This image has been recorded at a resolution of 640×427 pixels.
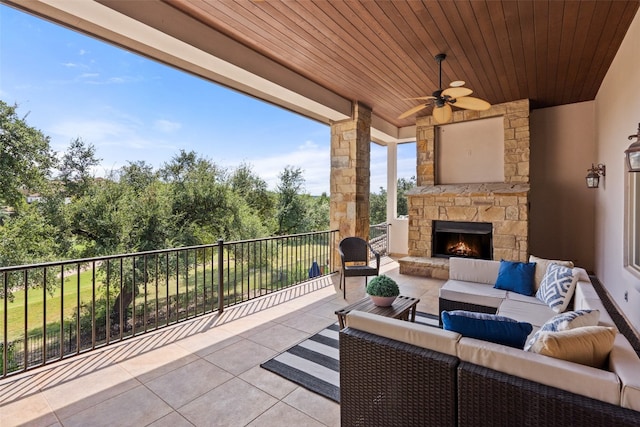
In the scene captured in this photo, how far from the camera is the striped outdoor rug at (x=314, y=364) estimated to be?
218 cm

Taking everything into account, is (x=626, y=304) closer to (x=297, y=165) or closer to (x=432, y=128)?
(x=432, y=128)

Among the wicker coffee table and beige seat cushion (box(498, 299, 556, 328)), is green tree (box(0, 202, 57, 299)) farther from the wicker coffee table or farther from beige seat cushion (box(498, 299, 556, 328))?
beige seat cushion (box(498, 299, 556, 328))

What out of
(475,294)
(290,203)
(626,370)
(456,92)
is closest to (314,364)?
(475,294)

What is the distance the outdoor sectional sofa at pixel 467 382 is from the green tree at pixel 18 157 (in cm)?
694

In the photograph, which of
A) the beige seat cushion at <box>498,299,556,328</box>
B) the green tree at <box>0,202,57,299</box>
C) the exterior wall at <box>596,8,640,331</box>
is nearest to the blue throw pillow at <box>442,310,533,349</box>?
the beige seat cushion at <box>498,299,556,328</box>

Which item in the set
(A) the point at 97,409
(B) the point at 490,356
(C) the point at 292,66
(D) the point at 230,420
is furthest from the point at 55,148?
(B) the point at 490,356

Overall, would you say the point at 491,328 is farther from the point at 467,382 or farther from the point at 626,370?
the point at 626,370

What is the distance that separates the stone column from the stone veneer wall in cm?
117

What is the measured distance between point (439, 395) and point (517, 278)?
2401 mm

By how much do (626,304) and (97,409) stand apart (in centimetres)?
512

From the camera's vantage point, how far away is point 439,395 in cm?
136

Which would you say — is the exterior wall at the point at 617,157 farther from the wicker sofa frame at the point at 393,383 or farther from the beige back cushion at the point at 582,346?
the wicker sofa frame at the point at 393,383

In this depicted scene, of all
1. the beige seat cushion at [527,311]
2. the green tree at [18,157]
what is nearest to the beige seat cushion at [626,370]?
the beige seat cushion at [527,311]

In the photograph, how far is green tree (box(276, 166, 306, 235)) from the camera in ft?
36.8
